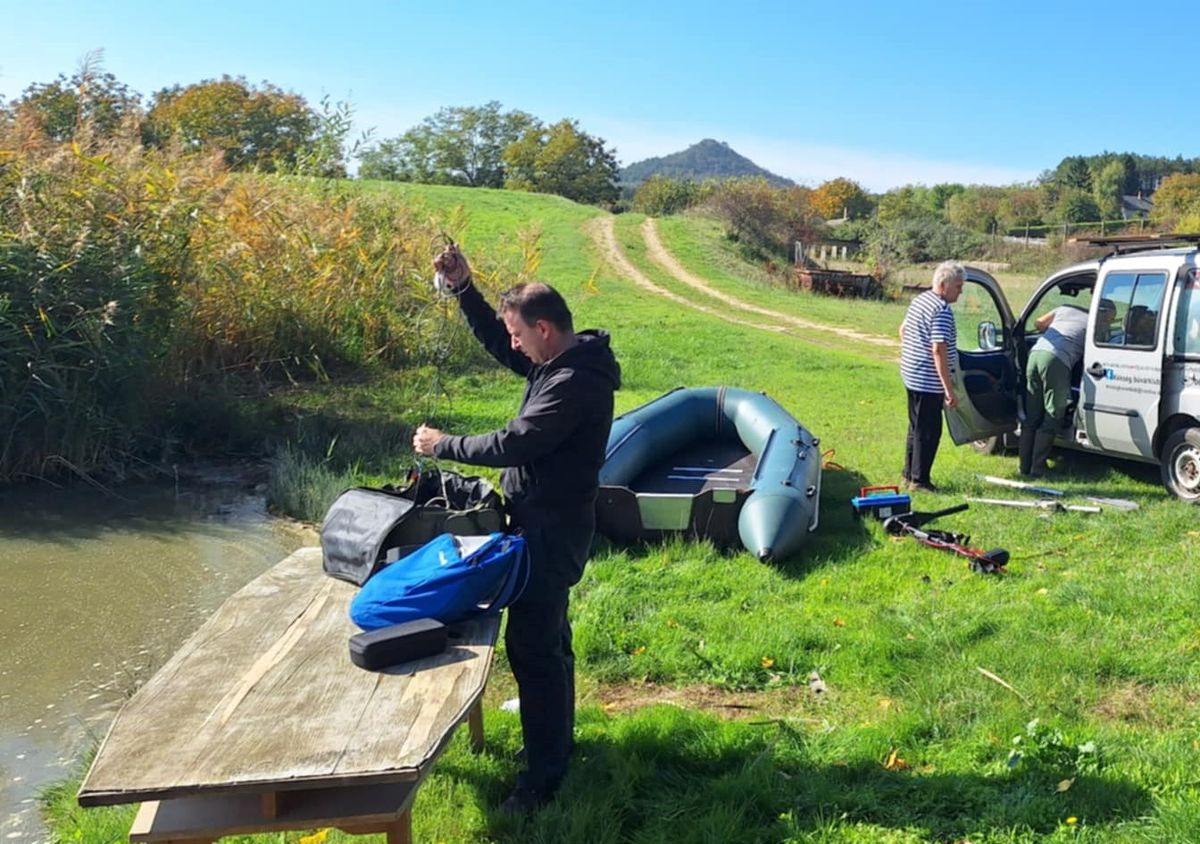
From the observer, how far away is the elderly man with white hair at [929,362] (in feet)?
26.4

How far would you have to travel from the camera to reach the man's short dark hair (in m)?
3.66

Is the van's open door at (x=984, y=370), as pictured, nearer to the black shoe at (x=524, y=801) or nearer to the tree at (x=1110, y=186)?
the black shoe at (x=524, y=801)

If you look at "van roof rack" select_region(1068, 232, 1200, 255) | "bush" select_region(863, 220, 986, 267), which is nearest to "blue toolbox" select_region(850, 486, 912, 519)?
"van roof rack" select_region(1068, 232, 1200, 255)

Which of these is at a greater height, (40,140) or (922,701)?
(40,140)

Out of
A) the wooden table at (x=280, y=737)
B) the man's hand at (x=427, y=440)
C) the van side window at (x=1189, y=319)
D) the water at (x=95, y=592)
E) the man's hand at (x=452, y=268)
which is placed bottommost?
the water at (x=95, y=592)

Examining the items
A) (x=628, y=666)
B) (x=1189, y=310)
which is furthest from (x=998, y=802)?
(x=1189, y=310)

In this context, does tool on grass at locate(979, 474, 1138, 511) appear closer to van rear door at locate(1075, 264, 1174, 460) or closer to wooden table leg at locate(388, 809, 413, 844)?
van rear door at locate(1075, 264, 1174, 460)

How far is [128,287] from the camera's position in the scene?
32.1 ft

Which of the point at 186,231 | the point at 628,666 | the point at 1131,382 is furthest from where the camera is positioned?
the point at 186,231

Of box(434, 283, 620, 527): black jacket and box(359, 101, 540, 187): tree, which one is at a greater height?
box(359, 101, 540, 187): tree

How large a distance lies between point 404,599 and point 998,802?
235cm

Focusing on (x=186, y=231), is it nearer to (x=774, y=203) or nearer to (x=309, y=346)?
(x=309, y=346)

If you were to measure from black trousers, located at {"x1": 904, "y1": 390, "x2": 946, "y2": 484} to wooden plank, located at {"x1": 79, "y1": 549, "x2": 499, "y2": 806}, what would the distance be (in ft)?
18.4

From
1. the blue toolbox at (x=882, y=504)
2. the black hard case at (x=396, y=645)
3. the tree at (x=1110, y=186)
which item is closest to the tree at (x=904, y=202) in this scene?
the tree at (x=1110, y=186)
